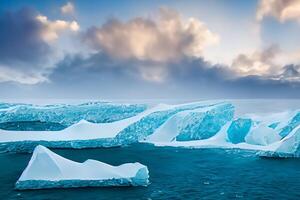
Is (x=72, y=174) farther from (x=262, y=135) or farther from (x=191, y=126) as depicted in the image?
(x=262, y=135)

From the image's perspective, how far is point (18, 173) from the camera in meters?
25.6

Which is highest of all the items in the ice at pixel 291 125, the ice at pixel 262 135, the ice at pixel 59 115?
the ice at pixel 59 115

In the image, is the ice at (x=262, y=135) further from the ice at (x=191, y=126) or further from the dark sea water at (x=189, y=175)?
the ice at (x=191, y=126)

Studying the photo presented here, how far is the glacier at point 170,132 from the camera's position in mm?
37719

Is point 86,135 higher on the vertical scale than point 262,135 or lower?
higher

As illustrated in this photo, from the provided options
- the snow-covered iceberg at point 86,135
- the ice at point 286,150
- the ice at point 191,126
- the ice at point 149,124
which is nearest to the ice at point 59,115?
the ice at point 149,124

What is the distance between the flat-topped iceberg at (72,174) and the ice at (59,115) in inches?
914

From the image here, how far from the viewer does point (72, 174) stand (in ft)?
71.1

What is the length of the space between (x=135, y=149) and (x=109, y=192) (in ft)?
56.7

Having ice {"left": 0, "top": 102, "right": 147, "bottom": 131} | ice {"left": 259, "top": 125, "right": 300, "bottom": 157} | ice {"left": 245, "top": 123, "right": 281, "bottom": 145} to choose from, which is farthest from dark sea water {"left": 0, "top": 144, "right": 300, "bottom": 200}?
ice {"left": 0, "top": 102, "right": 147, "bottom": 131}

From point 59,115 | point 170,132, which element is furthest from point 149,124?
point 59,115

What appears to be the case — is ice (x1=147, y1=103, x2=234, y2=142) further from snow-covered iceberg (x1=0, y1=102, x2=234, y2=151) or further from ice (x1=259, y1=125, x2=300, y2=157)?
ice (x1=259, y1=125, x2=300, y2=157)

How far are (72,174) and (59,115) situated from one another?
86.2ft

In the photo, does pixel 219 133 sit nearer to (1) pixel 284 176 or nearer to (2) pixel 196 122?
(2) pixel 196 122
